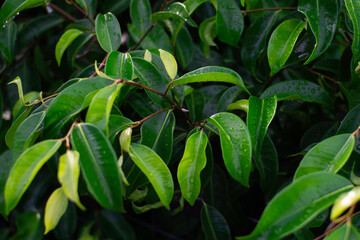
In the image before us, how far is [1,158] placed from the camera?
2.15 feet

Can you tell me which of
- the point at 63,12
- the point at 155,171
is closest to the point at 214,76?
the point at 155,171

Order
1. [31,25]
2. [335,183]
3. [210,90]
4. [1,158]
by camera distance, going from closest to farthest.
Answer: [335,183] → [1,158] → [210,90] → [31,25]

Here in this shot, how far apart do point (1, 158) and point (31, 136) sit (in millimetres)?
155

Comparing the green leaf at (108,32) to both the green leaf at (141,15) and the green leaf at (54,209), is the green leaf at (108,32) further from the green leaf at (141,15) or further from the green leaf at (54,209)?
the green leaf at (54,209)

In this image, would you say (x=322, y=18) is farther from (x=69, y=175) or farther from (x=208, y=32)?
(x=69, y=175)

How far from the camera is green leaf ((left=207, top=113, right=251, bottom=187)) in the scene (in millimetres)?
542

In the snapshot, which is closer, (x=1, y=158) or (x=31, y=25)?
(x=1, y=158)

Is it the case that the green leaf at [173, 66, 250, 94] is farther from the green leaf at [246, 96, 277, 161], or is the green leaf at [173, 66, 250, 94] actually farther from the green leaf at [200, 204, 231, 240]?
the green leaf at [200, 204, 231, 240]

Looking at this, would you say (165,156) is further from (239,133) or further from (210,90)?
(210,90)

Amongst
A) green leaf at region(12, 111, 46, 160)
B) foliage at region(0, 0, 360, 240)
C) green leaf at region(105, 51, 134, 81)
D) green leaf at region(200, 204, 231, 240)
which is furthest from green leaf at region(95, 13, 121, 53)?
green leaf at region(200, 204, 231, 240)

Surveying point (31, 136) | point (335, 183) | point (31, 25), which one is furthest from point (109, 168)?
point (31, 25)

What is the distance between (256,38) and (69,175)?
1.96 ft

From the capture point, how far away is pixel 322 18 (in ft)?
2.17

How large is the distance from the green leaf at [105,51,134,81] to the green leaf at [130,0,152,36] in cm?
36
